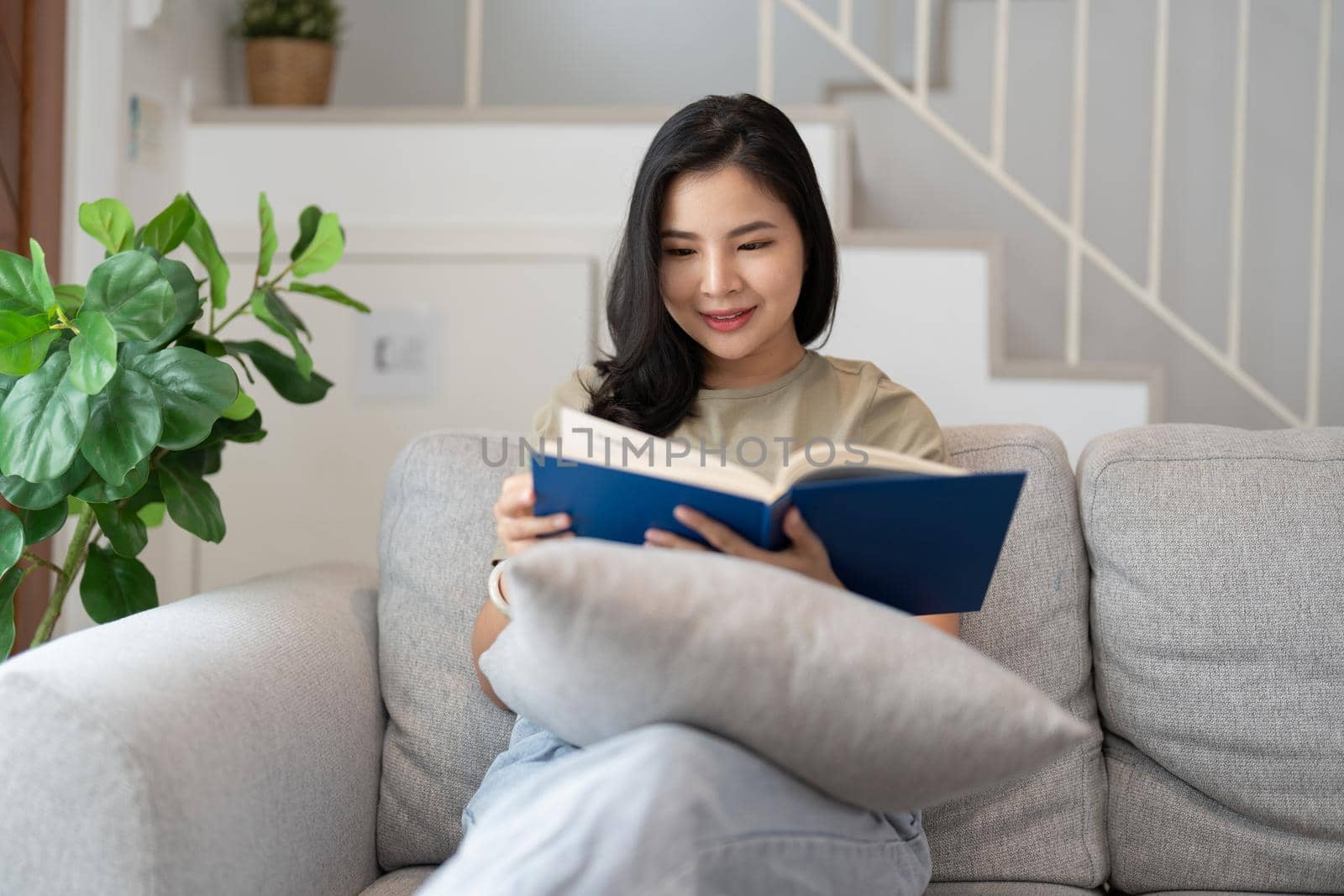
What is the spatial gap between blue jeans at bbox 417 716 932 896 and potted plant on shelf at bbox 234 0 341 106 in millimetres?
1979

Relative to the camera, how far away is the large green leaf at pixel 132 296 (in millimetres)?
1256

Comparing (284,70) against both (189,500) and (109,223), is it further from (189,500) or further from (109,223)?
(189,500)

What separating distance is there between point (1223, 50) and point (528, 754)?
2.59 meters

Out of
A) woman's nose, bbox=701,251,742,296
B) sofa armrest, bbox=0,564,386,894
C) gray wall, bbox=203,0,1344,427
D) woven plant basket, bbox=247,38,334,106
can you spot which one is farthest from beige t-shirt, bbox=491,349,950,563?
gray wall, bbox=203,0,1344,427

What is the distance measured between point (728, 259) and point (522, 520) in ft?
1.42

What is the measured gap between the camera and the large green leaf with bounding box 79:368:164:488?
4.11ft

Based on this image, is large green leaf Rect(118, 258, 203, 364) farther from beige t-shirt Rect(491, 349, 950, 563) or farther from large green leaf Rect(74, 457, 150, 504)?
beige t-shirt Rect(491, 349, 950, 563)

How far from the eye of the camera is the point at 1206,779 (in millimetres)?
1241

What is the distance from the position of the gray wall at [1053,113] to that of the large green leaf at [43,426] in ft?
6.19

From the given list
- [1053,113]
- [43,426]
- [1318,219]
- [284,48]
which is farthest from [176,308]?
[1053,113]

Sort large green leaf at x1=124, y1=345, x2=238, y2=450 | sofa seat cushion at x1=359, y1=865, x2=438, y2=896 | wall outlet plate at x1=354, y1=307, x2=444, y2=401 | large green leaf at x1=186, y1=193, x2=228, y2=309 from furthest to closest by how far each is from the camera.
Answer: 1. wall outlet plate at x1=354, y1=307, x2=444, y2=401
2. large green leaf at x1=186, y1=193, x2=228, y2=309
3. large green leaf at x1=124, y1=345, x2=238, y2=450
4. sofa seat cushion at x1=359, y1=865, x2=438, y2=896

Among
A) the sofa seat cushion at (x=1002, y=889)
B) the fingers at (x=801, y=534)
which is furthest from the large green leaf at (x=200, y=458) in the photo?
the sofa seat cushion at (x=1002, y=889)

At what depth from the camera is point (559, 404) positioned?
55.1 inches

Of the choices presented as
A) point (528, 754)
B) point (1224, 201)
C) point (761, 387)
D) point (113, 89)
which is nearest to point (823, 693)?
point (528, 754)
